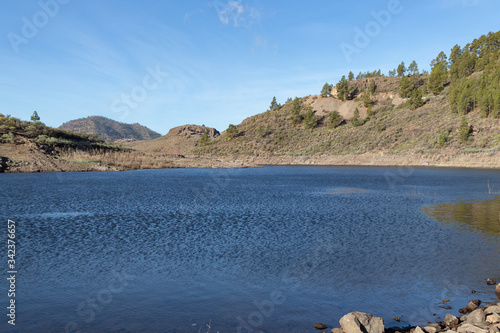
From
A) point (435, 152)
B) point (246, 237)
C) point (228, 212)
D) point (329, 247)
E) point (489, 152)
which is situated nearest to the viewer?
point (329, 247)

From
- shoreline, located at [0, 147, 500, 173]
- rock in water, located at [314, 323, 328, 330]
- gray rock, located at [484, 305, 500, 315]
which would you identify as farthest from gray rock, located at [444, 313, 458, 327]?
shoreline, located at [0, 147, 500, 173]

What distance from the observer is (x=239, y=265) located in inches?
476

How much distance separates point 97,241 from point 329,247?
32.5 ft

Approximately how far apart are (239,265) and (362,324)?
221 inches

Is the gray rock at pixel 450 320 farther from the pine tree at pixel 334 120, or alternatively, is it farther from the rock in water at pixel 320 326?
the pine tree at pixel 334 120

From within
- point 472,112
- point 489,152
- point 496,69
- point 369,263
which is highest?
point 496,69

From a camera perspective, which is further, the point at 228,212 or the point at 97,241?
the point at 228,212

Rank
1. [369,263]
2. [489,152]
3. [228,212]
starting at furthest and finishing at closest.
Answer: [489,152] → [228,212] → [369,263]

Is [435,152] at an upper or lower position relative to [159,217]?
upper

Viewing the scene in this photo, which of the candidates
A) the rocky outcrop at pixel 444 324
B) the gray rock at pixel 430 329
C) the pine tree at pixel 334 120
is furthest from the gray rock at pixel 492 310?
the pine tree at pixel 334 120

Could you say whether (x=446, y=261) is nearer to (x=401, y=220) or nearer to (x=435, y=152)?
(x=401, y=220)

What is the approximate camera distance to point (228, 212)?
22781mm

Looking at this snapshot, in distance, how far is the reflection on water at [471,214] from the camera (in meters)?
18.7

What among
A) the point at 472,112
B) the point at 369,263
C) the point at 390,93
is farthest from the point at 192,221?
the point at 390,93
